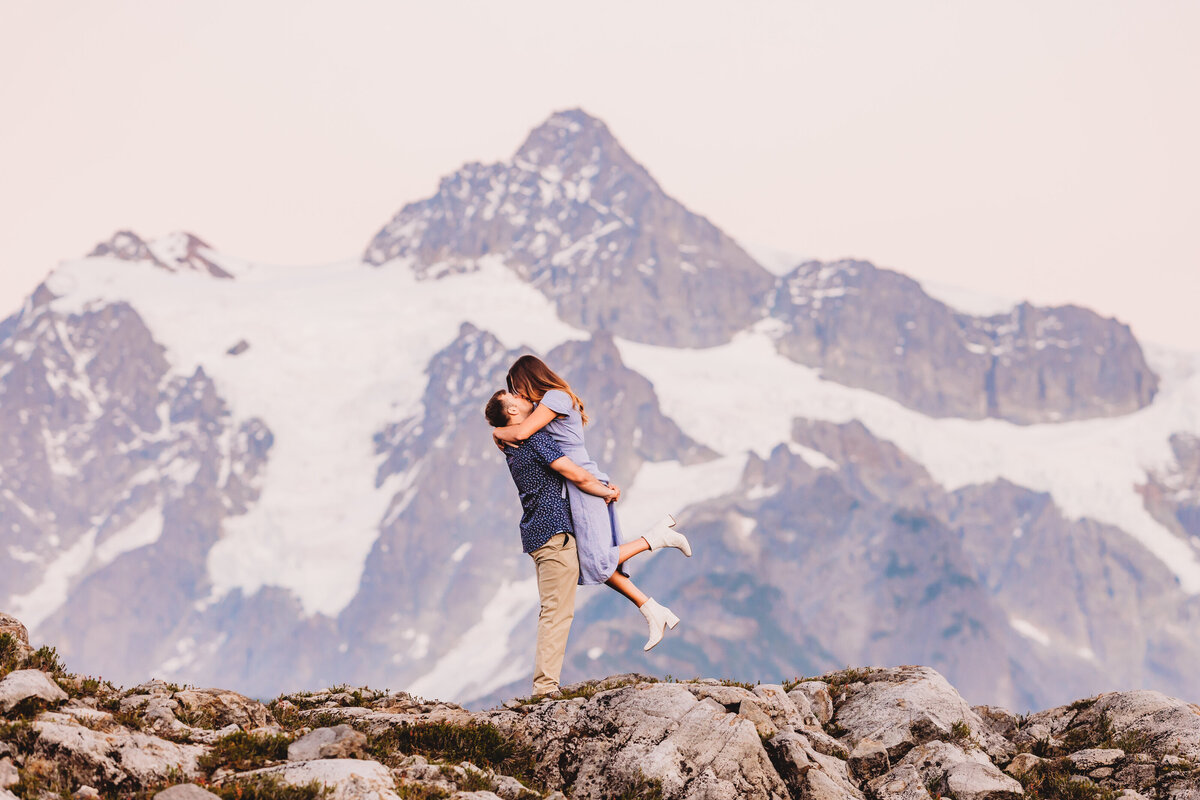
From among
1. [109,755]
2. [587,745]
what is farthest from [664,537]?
[109,755]

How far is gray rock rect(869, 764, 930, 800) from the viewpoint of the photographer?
Answer: 16.0m

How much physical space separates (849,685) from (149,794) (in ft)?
37.4

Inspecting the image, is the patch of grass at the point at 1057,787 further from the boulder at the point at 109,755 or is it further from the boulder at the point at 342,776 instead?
the boulder at the point at 109,755

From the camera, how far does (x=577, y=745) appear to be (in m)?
16.0

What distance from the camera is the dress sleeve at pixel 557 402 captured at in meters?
17.2

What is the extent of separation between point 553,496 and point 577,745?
3.33 m

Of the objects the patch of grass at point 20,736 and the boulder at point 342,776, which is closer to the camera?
the boulder at point 342,776

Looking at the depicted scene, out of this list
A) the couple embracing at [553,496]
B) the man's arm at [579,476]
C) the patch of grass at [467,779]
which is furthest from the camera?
the couple embracing at [553,496]

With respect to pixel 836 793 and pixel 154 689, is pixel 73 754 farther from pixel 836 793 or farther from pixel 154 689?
pixel 836 793

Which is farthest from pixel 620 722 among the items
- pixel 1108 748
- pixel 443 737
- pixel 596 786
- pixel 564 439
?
pixel 1108 748

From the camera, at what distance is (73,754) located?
528 inches

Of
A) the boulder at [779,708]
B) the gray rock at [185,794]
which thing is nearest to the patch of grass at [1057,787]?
the boulder at [779,708]

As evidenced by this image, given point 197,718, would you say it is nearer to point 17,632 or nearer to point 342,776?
point 17,632

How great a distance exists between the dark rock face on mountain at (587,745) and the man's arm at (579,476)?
2688mm
